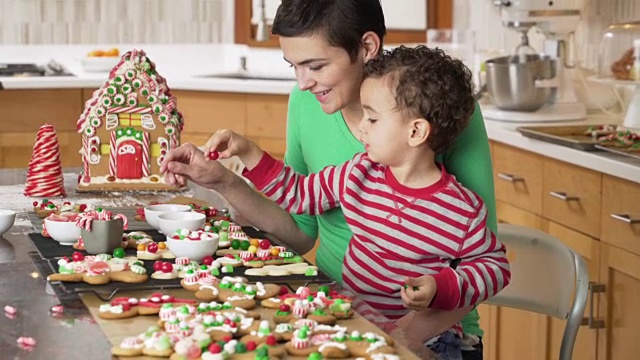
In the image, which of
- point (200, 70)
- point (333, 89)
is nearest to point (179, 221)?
point (333, 89)

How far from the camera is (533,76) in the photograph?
3754 millimetres

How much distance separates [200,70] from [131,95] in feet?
9.42

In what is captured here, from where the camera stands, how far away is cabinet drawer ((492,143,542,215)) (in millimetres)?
3328

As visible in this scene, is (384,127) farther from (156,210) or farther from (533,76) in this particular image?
(533,76)

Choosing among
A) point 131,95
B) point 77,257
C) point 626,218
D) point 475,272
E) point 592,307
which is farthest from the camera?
point 592,307

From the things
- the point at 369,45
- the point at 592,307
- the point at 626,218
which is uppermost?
the point at 369,45

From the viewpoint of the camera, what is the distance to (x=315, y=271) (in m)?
1.79

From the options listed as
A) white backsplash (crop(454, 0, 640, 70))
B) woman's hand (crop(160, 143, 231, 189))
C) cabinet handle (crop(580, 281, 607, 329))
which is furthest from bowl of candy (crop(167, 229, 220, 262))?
white backsplash (crop(454, 0, 640, 70))

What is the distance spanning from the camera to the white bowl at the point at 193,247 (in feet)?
6.03

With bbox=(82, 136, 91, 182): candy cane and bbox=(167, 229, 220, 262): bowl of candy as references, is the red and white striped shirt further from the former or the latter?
bbox=(82, 136, 91, 182): candy cane

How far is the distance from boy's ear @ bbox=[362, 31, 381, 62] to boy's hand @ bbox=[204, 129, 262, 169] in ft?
0.90

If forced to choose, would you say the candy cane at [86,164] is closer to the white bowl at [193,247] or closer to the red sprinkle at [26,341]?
the white bowl at [193,247]

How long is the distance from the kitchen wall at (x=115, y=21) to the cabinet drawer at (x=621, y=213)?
2.92 m

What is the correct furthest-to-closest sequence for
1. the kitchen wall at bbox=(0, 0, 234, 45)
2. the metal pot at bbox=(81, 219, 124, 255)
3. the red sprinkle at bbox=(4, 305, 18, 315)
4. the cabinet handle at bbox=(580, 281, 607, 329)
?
the kitchen wall at bbox=(0, 0, 234, 45), the cabinet handle at bbox=(580, 281, 607, 329), the metal pot at bbox=(81, 219, 124, 255), the red sprinkle at bbox=(4, 305, 18, 315)
